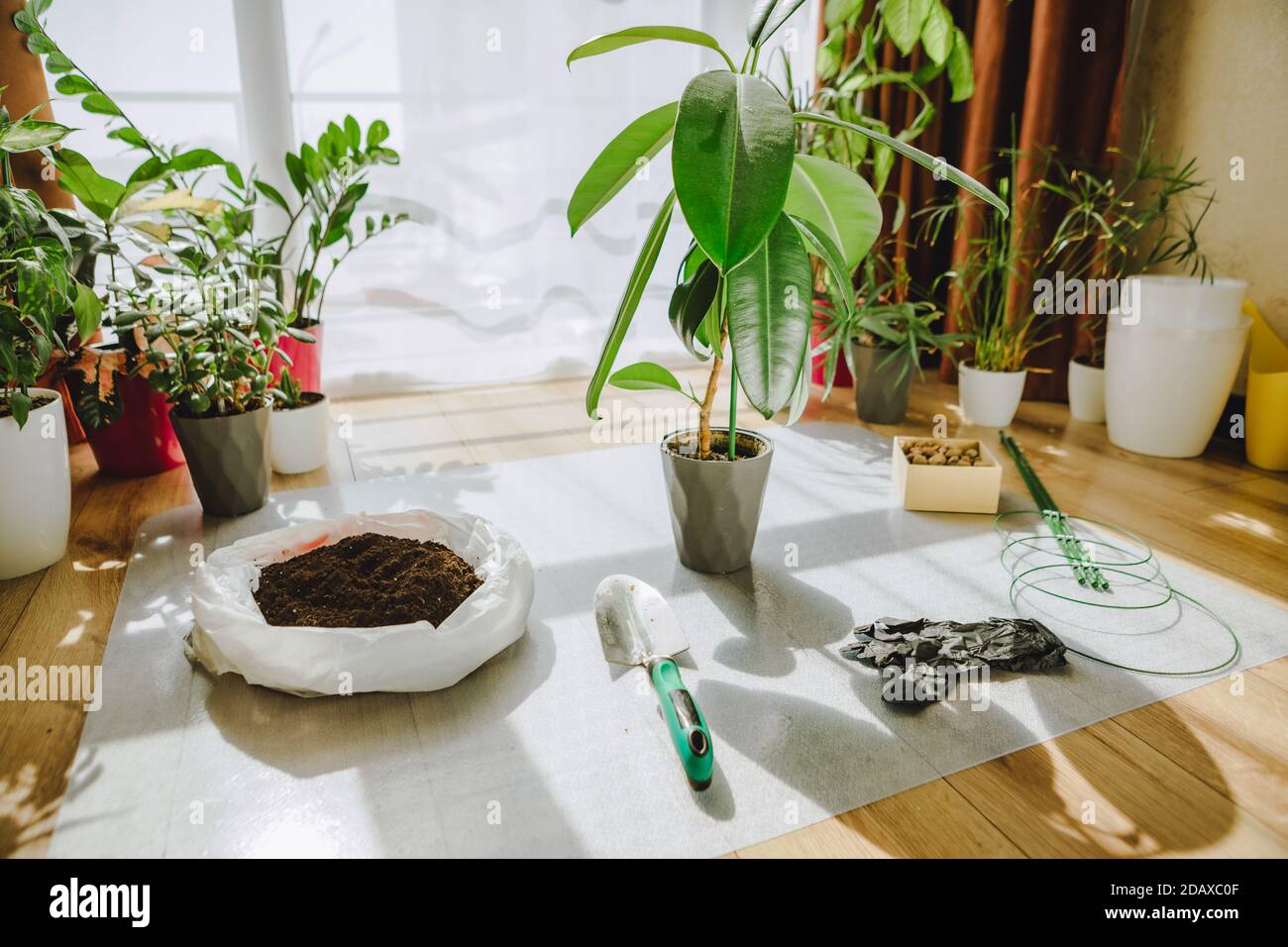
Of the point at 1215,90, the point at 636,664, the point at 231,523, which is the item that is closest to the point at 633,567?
the point at 636,664

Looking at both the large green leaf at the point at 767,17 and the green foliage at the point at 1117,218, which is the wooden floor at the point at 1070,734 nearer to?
the green foliage at the point at 1117,218

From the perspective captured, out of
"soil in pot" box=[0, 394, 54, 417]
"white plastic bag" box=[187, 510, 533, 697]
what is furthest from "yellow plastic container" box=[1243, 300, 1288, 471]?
"soil in pot" box=[0, 394, 54, 417]

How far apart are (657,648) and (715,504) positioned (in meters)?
0.37

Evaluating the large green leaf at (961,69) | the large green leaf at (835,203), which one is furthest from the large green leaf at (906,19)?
the large green leaf at (835,203)

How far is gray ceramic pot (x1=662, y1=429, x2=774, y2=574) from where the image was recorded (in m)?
1.60

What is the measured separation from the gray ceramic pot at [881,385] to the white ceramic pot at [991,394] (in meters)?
0.18

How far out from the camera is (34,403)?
1.66 metres

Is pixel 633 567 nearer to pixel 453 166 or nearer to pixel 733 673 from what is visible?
pixel 733 673

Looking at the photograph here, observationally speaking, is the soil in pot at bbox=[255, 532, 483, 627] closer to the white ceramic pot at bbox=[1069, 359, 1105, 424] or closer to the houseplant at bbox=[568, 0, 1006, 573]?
the houseplant at bbox=[568, 0, 1006, 573]

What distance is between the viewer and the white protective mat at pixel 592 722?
103 centimetres

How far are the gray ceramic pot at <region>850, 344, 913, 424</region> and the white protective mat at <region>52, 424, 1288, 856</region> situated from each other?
0.89 metres

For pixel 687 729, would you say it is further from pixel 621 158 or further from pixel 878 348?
pixel 878 348

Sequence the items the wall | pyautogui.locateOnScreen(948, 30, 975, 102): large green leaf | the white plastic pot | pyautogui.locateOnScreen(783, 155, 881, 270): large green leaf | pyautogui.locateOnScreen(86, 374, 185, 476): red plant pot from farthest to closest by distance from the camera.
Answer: pyautogui.locateOnScreen(948, 30, 975, 102): large green leaf < the wall < the white plastic pot < pyautogui.locateOnScreen(86, 374, 185, 476): red plant pot < pyautogui.locateOnScreen(783, 155, 881, 270): large green leaf

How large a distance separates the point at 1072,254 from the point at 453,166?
1942 millimetres
